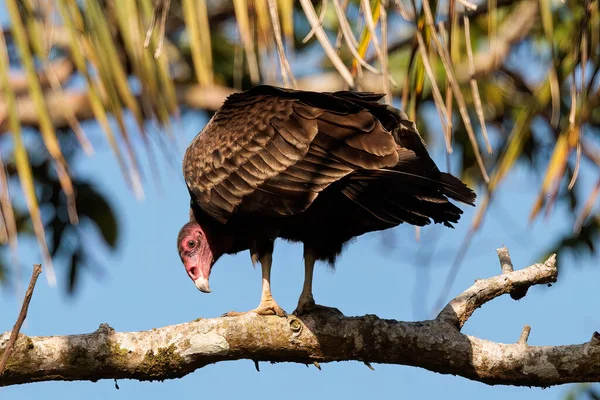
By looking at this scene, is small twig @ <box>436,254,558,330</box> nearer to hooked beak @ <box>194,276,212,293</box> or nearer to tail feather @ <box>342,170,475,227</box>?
tail feather @ <box>342,170,475,227</box>

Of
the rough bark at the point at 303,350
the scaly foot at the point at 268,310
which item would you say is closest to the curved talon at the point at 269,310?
the scaly foot at the point at 268,310

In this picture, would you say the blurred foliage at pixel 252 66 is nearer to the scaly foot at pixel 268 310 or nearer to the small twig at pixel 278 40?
the small twig at pixel 278 40

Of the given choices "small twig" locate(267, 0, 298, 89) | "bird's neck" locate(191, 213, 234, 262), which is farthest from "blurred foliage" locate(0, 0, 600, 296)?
"bird's neck" locate(191, 213, 234, 262)

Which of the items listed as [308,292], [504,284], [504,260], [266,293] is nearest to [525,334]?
[504,284]

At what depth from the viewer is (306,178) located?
3.46 metres

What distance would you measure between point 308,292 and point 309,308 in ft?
0.62

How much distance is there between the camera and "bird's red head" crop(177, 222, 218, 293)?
427cm

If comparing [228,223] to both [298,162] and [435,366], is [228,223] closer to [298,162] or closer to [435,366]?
[298,162]

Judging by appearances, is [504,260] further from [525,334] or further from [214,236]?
[214,236]

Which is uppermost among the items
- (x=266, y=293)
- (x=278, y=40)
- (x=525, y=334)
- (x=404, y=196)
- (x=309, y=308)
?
(x=404, y=196)

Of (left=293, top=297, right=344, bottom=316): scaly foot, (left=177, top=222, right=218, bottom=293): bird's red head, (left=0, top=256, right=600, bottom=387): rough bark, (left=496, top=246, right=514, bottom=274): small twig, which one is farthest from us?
(left=177, top=222, right=218, bottom=293): bird's red head

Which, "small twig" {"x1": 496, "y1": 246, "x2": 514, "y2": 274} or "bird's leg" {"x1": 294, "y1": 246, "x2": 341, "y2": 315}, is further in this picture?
"small twig" {"x1": 496, "y1": 246, "x2": 514, "y2": 274}

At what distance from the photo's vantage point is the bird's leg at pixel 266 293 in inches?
148

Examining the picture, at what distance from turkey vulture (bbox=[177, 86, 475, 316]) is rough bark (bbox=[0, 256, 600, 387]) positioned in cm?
33
